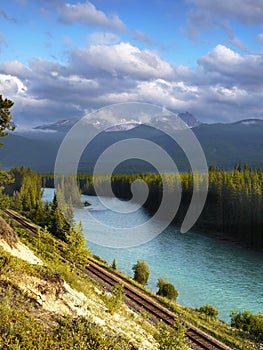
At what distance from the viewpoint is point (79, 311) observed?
20.1 meters

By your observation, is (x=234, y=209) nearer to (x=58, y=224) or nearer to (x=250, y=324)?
(x=58, y=224)

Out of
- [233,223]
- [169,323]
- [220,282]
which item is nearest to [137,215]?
[233,223]

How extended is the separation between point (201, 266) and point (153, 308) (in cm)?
3297

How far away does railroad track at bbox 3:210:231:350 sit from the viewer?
29.6m

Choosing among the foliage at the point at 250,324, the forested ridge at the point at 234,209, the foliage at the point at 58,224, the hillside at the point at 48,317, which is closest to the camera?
the hillside at the point at 48,317

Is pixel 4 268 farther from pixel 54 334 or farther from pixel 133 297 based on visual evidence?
pixel 133 297

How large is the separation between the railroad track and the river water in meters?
9.51

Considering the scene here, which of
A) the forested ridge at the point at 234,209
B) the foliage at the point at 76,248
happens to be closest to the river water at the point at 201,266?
the forested ridge at the point at 234,209

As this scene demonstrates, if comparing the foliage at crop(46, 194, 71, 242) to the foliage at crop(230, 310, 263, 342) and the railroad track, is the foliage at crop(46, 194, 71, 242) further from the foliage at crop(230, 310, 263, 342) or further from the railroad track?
the foliage at crop(230, 310, 263, 342)

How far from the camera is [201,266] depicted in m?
66.8

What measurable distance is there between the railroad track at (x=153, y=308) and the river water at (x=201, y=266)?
375 inches

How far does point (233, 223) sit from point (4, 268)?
93.7 metres

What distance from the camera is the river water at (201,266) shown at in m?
50.6

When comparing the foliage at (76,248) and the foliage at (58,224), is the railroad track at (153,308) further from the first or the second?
the foliage at (58,224)
